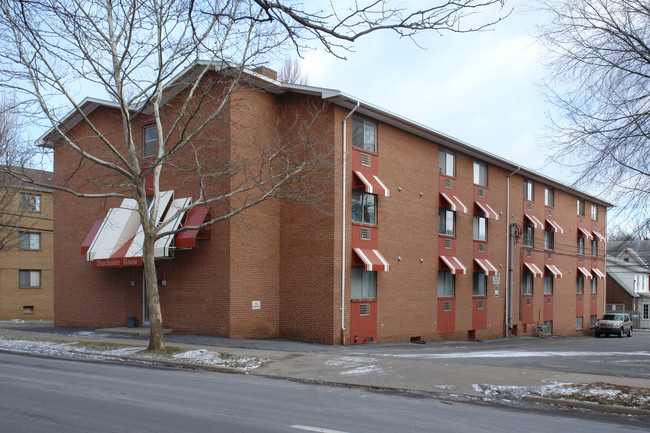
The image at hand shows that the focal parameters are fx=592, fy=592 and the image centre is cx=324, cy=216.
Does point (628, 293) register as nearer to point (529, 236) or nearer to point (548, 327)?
point (548, 327)

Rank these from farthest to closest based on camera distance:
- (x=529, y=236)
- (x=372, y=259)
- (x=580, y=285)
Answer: (x=580, y=285), (x=529, y=236), (x=372, y=259)

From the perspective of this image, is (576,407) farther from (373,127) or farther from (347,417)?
(373,127)

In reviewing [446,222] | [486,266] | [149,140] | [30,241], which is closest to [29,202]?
[30,241]

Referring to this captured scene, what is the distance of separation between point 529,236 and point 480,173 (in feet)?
27.3

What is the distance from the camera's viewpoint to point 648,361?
1878 centimetres

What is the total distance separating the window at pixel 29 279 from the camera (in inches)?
1718

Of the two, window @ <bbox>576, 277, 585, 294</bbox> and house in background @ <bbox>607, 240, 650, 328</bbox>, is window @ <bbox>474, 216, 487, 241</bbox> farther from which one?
house in background @ <bbox>607, 240, 650, 328</bbox>

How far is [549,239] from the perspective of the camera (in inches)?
1640

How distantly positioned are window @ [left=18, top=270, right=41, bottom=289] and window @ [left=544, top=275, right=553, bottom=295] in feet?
121

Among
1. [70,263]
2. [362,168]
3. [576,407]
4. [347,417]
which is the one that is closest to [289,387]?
[347,417]

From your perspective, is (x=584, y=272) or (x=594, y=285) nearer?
(x=584, y=272)

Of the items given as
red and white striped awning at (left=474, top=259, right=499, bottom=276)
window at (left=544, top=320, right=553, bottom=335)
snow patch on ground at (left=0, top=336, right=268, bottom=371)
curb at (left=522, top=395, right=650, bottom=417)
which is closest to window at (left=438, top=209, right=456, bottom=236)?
red and white striped awning at (left=474, top=259, right=499, bottom=276)

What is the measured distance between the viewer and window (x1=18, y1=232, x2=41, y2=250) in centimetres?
4403

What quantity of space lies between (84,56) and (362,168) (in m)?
11.3
